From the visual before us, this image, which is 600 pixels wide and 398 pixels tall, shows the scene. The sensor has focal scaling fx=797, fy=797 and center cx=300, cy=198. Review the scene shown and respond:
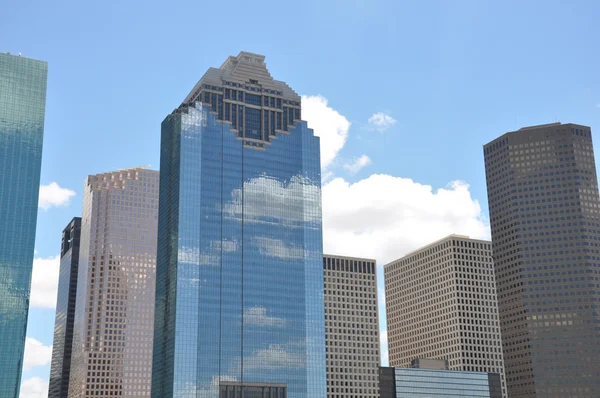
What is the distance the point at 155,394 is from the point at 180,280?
29797 millimetres

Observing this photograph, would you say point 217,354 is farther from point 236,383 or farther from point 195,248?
point 195,248

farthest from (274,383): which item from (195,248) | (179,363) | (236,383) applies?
(195,248)

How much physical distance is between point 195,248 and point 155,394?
1484 inches

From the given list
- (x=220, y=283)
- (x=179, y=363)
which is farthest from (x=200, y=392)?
(x=220, y=283)

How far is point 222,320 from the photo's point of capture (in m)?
197

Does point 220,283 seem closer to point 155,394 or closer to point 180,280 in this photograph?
point 180,280

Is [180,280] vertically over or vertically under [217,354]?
over

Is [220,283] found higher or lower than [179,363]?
higher

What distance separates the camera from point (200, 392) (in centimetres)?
19000

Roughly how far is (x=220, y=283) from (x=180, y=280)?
10.5 meters

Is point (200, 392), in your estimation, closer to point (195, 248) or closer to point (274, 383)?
point (274, 383)

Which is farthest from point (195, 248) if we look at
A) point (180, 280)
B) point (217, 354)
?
point (217, 354)

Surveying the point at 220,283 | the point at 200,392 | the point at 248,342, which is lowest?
the point at 200,392

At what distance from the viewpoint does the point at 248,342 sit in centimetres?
19912
